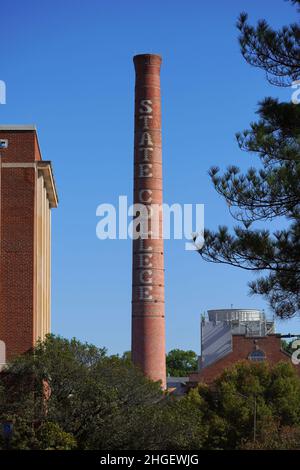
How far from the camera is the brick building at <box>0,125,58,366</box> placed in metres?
32.9

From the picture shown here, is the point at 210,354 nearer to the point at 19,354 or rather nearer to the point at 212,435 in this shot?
the point at 212,435

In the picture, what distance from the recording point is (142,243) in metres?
56.4

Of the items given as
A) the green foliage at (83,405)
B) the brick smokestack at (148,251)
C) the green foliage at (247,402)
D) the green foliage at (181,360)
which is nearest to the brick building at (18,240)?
the green foliage at (83,405)

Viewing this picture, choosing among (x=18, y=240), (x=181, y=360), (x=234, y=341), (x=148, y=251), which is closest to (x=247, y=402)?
(x=148, y=251)

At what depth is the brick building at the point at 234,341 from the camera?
73.6m

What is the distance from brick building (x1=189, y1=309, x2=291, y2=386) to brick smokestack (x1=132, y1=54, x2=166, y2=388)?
1682 cm

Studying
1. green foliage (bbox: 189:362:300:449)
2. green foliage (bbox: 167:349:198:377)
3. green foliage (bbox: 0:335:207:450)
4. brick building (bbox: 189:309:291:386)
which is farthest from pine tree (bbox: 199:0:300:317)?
green foliage (bbox: 167:349:198:377)

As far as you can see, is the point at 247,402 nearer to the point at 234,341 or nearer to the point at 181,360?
the point at 234,341

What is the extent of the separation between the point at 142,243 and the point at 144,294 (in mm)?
2741

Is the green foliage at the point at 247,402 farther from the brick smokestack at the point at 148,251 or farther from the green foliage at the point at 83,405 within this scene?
the green foliage at the point at 83,405

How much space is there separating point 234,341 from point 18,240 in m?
42.6

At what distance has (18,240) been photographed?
3341 centimetres

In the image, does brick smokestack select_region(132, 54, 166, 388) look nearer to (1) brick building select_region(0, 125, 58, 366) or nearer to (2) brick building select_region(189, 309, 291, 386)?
(2) brick building select_region(189, 309, 291, 386)
